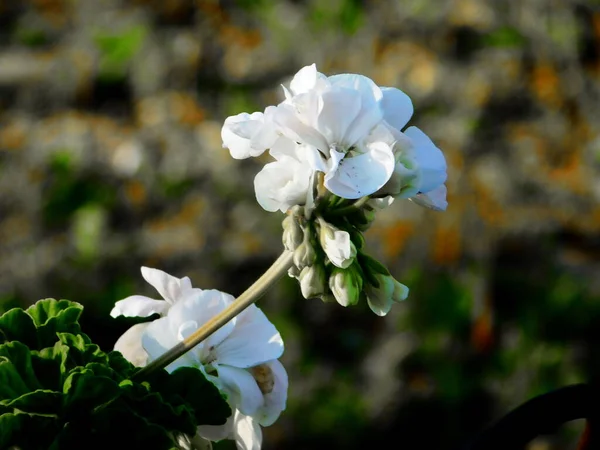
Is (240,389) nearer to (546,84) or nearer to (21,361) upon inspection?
(21,361)

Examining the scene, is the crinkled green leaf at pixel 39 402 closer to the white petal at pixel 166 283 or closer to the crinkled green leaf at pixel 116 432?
the crinkled green leaf at pixel 116 432

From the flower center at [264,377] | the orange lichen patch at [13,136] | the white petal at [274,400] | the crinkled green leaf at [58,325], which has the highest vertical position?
the crinkled green leaf at [58,325]

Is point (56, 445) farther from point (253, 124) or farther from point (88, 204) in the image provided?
point (88, 204)

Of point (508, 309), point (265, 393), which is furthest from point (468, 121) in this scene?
point (265, 393)

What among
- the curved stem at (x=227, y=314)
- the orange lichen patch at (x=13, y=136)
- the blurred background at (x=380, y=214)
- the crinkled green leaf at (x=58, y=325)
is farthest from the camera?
the orange lichen patch at (x=13, y=136)

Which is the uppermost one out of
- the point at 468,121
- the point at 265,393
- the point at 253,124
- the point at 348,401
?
the point at 253,124

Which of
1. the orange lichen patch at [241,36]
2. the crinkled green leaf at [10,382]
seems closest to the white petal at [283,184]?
the crinkled green leaf at [10,382]
